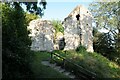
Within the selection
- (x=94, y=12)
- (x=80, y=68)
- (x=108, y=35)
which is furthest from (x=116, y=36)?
(x=80, y=68)

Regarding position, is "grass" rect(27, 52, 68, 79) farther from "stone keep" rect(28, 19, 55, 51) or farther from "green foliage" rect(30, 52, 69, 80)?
"stone keep" rect(28, 19, 55, 51)

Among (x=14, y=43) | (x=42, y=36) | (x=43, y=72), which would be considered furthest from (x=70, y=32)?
(x=14, y=43)

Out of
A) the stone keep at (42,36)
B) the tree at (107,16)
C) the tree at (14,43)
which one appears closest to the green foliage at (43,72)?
the tree at (14,43)

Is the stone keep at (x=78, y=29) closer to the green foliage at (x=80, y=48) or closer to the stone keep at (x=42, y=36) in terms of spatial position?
the green foliage at (x=80, y=48)

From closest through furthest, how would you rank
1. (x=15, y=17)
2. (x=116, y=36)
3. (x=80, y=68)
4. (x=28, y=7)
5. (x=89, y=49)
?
(x=28, y=7)
(x=15, y=17)
(x=80, y=68)
(x=89, y=49)
(x=116, y=36)

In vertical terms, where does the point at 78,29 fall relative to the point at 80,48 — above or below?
above

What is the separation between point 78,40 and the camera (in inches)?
1460

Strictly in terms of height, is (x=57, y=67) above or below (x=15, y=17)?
below

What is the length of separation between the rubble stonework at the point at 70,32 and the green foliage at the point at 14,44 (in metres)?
16.8

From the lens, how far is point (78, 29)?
37656 mm

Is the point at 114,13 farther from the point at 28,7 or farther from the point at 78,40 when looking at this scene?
the point at 28,7

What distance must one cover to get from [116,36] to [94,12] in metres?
5.11

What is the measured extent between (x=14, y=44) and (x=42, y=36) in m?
19.3

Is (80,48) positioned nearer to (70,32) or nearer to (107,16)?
(70,32)
